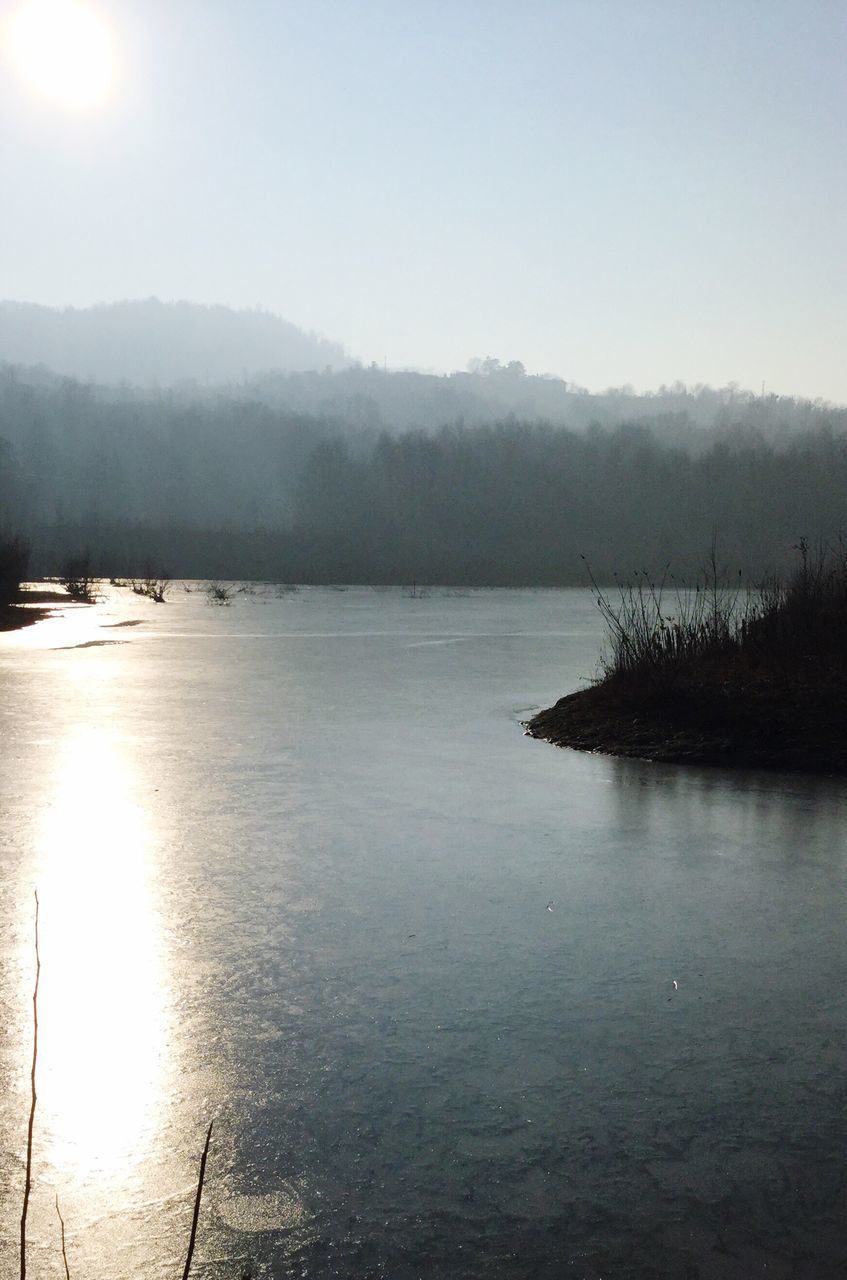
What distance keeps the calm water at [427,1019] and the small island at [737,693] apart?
682 mm

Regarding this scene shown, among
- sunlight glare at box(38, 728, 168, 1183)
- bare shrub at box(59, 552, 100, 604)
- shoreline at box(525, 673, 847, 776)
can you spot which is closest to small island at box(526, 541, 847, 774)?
shoreline at box(525, 673, 847, 776)

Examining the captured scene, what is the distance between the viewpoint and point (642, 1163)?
95.8 inches

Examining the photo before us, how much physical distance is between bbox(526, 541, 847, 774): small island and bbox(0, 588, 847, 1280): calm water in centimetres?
68

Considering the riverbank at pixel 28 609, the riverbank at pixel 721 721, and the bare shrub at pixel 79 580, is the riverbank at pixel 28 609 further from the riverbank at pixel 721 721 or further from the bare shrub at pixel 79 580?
the riverbank at pixel 721 721

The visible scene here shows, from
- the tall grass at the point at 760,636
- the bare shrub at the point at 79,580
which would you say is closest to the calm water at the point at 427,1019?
the tall grass at the point at 760,636

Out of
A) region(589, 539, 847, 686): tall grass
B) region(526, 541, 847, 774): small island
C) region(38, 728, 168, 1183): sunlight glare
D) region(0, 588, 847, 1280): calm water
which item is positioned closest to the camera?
region(0, 588, 847, 1280): calm water

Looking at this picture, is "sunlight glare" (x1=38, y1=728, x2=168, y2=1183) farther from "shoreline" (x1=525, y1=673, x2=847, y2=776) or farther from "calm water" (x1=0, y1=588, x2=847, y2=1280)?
"shoreline" (x1=525, y1=673, x2=847, y2=776)

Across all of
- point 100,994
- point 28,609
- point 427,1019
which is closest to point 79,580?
point 28,609

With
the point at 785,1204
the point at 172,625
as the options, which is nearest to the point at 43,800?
the point at 785,1204

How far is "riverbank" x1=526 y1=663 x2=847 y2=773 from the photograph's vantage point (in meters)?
7.94

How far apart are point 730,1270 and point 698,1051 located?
994 mm

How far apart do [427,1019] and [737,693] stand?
591 cm

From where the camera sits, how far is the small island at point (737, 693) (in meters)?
8.05

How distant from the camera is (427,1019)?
3.24 m
